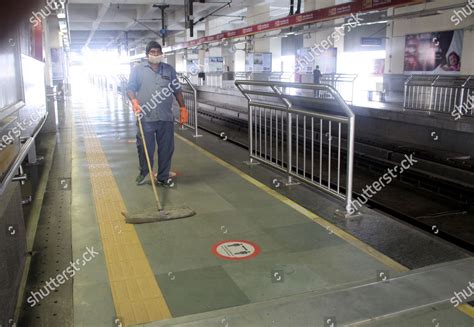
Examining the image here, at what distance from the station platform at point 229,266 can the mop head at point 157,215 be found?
0.29 feet

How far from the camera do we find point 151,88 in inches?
219

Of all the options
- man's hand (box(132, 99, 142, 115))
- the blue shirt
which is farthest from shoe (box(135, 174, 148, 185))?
man's hand (box(132, 99, 142, 115))

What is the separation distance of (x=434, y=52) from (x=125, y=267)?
48.5ft

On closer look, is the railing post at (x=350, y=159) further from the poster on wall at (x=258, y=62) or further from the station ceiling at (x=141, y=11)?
the poster on wall at (x=258, y=62)

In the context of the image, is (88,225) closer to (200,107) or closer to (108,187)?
(108,187)

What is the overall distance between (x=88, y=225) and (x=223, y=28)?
29.8 metres

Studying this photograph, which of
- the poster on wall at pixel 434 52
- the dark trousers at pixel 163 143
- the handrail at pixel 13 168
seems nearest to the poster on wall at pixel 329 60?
the poster on wall at pixel 434 52

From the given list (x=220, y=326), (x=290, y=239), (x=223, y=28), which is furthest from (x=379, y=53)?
(x=220, y=326)

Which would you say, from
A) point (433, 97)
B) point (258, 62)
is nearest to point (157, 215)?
point (433, 97)

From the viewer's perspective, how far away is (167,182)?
581 cm

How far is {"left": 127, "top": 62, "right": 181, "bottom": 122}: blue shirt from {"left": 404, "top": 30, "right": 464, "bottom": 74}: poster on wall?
39.7 ft

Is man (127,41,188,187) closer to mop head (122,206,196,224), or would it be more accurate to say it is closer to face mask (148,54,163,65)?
face mask (148,54,163,65)

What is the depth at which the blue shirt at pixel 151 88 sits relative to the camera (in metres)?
5.55

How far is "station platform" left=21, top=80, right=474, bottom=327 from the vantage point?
2.64 m
